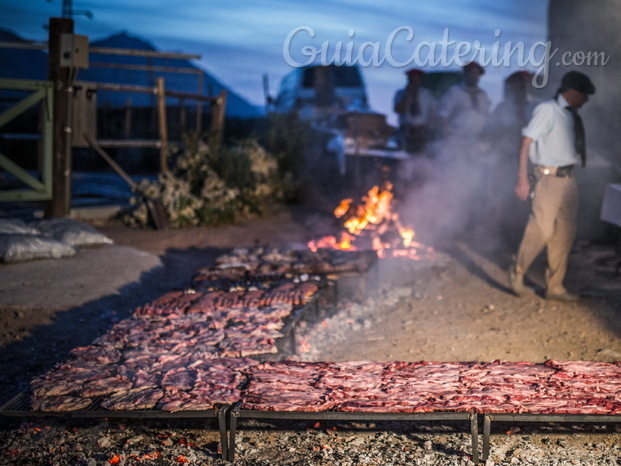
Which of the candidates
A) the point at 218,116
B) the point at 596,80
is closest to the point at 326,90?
the point at 218,116

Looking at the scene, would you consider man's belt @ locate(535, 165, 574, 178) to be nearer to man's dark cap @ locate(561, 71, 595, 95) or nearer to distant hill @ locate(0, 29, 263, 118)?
man's dark cap @ locate(561, 71, 595, 95)

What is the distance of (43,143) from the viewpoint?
9.33m

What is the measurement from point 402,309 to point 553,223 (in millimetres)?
1761

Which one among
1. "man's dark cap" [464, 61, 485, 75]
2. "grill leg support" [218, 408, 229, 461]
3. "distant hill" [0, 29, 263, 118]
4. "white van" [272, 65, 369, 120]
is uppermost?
"distant hill" [0, 29, 263, 118]

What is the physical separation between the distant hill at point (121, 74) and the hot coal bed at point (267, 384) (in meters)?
15.6

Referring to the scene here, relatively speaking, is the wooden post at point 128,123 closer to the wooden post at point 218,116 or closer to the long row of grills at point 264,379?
the wooden post at point 218,116

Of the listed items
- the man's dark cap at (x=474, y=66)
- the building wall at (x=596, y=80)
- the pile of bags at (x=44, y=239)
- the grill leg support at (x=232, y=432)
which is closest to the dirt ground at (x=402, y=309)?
the pile of bags at (x=44, y=239)

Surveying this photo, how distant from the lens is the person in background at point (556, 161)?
19.9 ft

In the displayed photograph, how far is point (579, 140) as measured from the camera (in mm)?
6105

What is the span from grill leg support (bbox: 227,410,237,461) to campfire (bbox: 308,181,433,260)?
178 inches

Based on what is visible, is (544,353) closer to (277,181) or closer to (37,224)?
(37,224)

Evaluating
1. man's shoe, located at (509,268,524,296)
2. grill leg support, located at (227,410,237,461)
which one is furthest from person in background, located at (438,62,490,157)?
grill leg support, located at (227,410,237,461)

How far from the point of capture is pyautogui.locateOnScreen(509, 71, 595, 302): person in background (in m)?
6.07

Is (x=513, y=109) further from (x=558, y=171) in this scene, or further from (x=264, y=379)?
(x=264, y=379)
